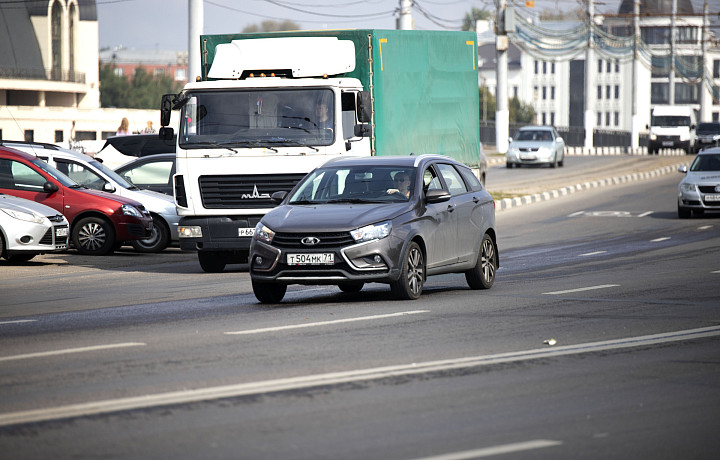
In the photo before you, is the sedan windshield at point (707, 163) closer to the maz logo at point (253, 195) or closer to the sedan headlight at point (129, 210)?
the sedan headlight at point (129, 210)

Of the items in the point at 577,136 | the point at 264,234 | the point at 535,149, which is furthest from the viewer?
the point at 577,136

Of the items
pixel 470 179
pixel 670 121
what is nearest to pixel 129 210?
pixel 470 179

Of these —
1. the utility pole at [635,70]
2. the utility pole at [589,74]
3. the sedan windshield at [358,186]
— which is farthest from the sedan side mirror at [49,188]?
the utility pole at [635,70]

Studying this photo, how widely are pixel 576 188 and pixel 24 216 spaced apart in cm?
2695

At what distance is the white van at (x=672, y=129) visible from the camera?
73875 millimetres

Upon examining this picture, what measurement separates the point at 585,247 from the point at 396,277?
9.96m

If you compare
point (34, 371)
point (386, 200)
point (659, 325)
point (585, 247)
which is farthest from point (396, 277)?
point (585, 247)

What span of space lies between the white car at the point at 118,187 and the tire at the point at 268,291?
8488 millimetres

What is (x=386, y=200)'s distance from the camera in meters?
13.2

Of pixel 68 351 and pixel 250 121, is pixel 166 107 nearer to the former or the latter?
pixel 250 121

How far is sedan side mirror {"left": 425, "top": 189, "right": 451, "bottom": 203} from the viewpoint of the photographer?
13.2 m

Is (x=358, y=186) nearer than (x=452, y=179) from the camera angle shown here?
Yes

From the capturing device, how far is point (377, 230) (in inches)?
488

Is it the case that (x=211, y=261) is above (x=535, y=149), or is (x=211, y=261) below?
below
